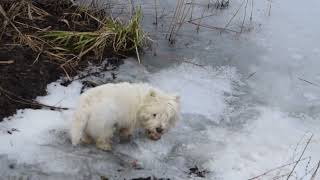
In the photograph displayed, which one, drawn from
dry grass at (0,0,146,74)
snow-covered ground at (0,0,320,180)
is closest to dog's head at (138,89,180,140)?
snow-covered ground at (0,0,320,180)

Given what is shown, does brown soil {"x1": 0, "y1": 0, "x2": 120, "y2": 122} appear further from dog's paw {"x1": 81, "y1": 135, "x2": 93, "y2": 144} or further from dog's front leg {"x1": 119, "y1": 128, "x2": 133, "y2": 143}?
dog's front leg {"x1": 119, "y1": 128, "x2": 133, "y2": 143}

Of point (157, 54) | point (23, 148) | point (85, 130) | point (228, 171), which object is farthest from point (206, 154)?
point (157, 54)

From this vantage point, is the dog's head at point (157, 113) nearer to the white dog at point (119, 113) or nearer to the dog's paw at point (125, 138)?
the white dog at point (119, 113)

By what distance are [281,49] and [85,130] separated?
322cm

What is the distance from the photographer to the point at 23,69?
5.18 m

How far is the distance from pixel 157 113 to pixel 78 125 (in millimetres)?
588

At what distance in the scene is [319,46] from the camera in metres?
6.76

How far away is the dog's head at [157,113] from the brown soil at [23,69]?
1087 mm

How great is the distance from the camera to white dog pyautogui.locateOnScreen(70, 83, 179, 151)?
13.5 feet

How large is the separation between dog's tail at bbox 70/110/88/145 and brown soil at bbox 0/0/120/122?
71 centimetres

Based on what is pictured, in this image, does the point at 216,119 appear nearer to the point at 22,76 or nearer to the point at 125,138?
the point at 125,138

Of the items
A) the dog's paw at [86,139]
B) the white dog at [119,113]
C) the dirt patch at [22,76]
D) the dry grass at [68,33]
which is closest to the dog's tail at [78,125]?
the white dog at [119,113]

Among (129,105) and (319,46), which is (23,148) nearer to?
(129,105)

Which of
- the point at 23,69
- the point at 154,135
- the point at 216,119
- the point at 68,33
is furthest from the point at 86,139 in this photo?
the point at 68,33
